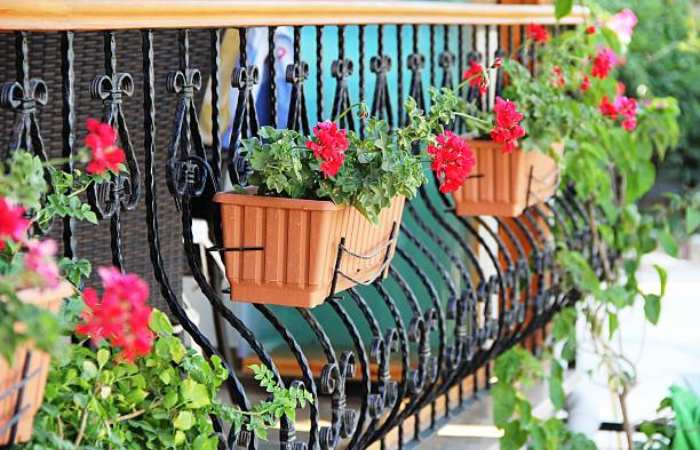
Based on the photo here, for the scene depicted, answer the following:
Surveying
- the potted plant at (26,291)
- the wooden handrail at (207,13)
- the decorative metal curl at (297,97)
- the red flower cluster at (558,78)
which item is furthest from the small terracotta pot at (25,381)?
the red flower cluster at (558,78)

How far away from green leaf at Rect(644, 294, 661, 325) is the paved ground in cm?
17

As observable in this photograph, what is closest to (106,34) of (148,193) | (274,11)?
(148,193)

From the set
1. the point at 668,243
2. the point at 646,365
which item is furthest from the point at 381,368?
the point at 646,365

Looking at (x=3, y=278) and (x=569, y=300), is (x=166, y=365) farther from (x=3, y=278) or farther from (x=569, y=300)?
(x=569, y=300)

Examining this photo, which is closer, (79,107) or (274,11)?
(274,11)

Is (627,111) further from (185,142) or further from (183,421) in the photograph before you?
(183,421)

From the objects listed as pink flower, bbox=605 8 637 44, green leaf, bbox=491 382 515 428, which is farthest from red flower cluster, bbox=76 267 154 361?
pink flower, bbox=605 8 637 44

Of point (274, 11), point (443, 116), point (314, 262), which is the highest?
point (274, 11)

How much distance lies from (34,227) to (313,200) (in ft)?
1.51

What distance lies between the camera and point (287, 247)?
2.11 meters

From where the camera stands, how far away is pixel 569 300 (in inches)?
161

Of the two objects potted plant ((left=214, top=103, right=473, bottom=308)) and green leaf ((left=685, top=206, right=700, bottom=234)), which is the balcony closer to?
potted plant ((left=214, top=103, right=473, bottom=308))

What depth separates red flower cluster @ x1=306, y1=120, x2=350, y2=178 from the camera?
201 cm

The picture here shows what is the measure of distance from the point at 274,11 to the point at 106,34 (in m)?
0.40
